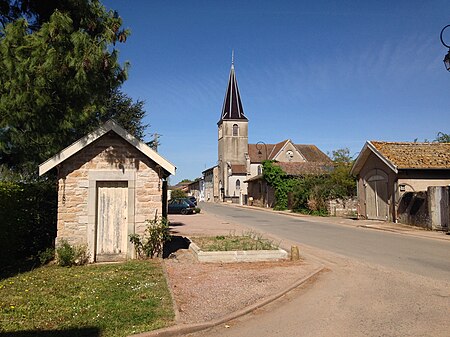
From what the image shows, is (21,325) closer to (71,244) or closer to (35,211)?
(71,244)

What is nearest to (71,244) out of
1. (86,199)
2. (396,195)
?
(86,199)

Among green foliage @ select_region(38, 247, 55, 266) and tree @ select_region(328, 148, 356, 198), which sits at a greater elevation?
tree @ select_region(328, 148, 356, 198)

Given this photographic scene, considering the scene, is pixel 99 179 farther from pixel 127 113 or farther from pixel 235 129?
pixel 235 129

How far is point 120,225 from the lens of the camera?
10.9 metres

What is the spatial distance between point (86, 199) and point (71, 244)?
1.23 metres

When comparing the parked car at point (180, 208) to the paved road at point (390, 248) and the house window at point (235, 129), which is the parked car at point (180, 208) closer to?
the paved road at point (390, 248)

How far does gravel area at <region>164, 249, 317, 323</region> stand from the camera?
6.48 metres

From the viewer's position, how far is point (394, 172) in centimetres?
2134

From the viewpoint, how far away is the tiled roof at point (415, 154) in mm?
21328

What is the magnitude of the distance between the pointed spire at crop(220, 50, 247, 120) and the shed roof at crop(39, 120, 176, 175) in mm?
65709

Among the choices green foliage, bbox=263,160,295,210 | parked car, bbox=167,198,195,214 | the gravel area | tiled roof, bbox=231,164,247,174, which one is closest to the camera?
the gravel area

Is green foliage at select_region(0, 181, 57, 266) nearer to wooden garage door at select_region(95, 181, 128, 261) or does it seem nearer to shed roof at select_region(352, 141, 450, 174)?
wooden garage door at select_region(95, 181, 128, 261)

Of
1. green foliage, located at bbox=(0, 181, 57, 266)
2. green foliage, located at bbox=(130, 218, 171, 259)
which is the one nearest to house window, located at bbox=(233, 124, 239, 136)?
green foliage, located at bbox=(0, 181, 57, 266)

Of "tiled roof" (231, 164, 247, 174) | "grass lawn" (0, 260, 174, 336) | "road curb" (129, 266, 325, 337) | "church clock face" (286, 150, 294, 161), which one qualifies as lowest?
"road curb" (129, 266, 325, 337)
